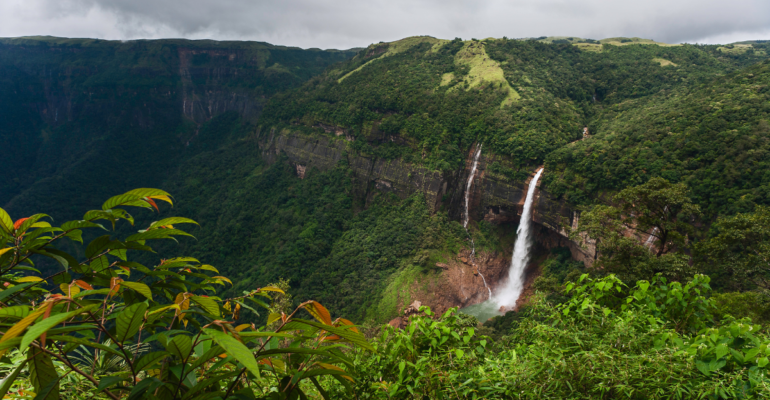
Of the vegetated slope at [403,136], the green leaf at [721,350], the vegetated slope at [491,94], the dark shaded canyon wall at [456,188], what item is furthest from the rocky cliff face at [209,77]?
the green leaf at [721,350]

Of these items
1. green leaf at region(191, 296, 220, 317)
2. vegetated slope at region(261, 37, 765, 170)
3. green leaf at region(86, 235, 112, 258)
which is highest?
vegetated slope at region(261, 37, 765, 170)

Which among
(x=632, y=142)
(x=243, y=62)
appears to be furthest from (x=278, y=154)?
(x=243, y=62)

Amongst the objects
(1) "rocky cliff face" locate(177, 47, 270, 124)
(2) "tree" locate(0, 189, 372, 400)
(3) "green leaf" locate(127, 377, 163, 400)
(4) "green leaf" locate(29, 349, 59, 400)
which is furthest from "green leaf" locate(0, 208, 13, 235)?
(1) "rocky cliff face" locate(177, 47, 270, 124)

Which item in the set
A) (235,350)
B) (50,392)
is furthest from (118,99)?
(235,350)

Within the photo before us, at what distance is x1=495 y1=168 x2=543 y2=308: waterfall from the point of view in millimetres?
27016

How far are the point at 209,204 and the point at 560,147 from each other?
4722cm

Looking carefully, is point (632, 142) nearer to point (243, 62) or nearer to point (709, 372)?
point (709, 372)

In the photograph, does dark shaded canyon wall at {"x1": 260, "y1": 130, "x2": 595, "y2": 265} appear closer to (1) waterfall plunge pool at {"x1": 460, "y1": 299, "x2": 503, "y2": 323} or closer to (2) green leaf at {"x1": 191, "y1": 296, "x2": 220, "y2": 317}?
(1) waterfall plunge pool at {"x1": 460, "y1": 299, "x2": 503, "y2": 323}

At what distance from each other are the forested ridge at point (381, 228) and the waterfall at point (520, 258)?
1360 mm

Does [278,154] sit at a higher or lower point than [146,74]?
lower

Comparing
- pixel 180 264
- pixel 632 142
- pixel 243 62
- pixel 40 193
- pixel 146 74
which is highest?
pixel 243 62

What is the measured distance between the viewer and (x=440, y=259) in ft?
92.7

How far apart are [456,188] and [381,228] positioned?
8.23m

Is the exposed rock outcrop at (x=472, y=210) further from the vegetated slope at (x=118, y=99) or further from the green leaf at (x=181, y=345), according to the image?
the vegetated slope at (x=118, y=99)
